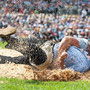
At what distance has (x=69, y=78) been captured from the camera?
5262 mm

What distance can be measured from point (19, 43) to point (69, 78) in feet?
6.43

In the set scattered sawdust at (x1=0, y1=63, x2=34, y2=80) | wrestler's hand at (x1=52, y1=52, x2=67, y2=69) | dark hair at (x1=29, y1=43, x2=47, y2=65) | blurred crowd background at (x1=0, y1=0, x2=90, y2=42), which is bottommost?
blurred crowd background at (x1=0, y1=0, x2=90, y2=42)

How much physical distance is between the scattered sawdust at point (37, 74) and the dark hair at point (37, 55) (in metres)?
0.22

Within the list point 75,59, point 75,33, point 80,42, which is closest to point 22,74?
point 75,59

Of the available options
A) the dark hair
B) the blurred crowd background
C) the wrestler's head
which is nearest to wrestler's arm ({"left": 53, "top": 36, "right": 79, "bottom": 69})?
the wrestler's head

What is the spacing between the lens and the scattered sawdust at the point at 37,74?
5.06 meters

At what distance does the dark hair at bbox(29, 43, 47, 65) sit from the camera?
481 cm

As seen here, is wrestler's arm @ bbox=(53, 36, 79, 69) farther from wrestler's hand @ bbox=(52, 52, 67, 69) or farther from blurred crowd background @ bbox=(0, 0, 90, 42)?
blurred crowd background @ bbox=(0, 0, 90, 42)

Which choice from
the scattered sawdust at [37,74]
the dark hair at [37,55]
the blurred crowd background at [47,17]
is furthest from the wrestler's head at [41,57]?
the blurred crowd background at [47,17]

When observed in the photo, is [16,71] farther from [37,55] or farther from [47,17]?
[47,17]

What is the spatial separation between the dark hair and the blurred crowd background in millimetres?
13250

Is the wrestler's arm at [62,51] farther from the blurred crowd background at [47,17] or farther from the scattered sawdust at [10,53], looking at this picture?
the blurred crowd background at [47,17]

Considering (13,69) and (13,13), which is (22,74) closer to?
(13,69)

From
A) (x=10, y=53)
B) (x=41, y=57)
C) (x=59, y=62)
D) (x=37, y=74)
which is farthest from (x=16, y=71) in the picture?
(x=10, y=53)
